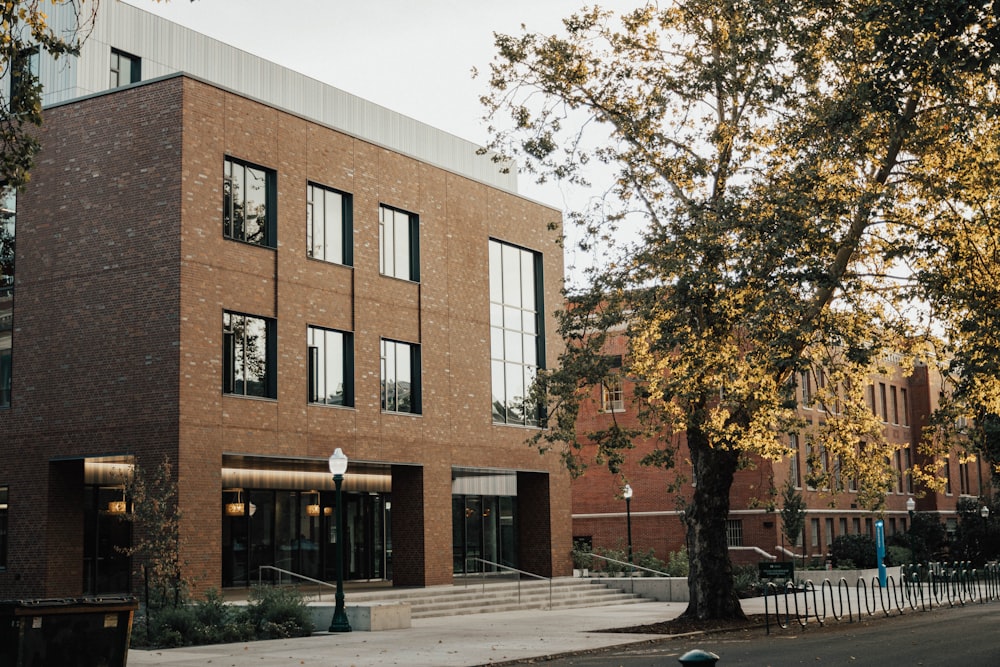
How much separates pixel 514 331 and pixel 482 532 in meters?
7.54

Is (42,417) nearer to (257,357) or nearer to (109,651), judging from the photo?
(257,357)

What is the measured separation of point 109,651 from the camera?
13.5 metres

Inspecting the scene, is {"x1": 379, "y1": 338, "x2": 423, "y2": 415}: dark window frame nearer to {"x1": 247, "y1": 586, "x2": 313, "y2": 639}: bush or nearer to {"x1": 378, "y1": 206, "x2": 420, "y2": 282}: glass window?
{"x1": 378, "y1": 206, "x2": 420, "y2": 282}: glass window

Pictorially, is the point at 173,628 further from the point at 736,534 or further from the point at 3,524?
the point at 736,534

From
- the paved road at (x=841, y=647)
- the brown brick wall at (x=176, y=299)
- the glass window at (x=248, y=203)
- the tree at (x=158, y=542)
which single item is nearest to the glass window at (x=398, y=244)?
the brown brick wall at (x=176, y=299)

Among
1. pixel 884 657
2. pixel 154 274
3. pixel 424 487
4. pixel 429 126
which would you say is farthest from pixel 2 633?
pixel 429 126

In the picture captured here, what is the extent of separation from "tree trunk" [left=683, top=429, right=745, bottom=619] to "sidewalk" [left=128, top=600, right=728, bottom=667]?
176 centimetres

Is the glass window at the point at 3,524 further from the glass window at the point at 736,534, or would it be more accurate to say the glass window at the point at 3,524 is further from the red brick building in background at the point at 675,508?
the glass window at the point at 736,534

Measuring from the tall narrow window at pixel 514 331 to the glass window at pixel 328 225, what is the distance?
262 inches

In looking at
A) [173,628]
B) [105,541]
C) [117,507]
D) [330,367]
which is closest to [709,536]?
[173,628]

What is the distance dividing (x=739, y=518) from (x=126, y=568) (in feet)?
100

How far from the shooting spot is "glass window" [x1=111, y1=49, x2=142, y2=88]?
36219 mm

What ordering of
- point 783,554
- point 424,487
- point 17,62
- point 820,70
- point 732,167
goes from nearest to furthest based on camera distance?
point 17,62
point 820,70
point 732,167
point 424,487
point 783,554

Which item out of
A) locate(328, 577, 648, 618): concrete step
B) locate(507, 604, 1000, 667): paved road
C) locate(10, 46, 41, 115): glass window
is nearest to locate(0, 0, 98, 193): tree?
locate(10, 46, 41, 115): glass window
